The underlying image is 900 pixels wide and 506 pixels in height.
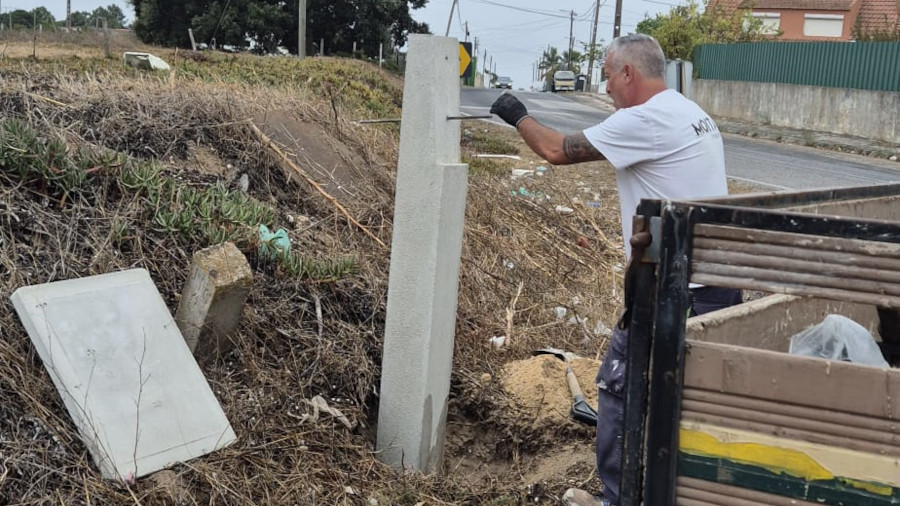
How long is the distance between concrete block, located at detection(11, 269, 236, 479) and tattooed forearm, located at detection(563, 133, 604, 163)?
66.4 inches

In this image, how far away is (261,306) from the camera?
3822mm

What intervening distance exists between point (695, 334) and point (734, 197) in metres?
0.39

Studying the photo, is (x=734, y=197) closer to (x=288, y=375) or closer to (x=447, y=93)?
(x=447, y=93)

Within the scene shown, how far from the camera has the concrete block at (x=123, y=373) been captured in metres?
2.90

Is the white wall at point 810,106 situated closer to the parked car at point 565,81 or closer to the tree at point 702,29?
the tree at point 702,29

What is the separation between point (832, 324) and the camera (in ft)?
6.72

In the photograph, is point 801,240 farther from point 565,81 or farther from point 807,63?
point 565,81

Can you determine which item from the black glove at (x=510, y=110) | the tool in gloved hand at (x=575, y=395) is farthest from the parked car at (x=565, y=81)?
the black glove at (x=510, y=110)

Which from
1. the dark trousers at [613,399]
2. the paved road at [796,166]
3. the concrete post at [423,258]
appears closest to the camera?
the dark trousers at [613,399]

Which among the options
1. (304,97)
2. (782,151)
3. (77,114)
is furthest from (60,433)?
(782,151)

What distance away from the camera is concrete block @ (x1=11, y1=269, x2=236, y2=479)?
2.90m

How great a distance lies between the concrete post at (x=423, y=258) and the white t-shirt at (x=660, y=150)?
0.65 m

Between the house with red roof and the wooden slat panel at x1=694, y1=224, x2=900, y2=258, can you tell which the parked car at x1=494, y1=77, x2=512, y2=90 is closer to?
the house with red roof

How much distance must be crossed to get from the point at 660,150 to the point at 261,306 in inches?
75.8
